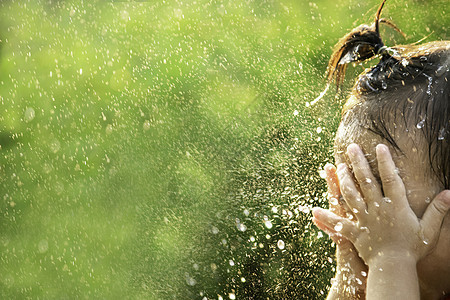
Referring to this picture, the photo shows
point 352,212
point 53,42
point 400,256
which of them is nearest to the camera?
point 400,256

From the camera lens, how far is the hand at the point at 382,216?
5.09 feet

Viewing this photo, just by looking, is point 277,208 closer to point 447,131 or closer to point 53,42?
point 447,131

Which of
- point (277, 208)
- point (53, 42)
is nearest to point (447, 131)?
point (277, 208)

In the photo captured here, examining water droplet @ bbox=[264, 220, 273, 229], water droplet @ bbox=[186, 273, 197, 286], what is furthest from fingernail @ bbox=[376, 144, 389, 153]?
water droplet @ bbox=[186, 273, 197, 286]

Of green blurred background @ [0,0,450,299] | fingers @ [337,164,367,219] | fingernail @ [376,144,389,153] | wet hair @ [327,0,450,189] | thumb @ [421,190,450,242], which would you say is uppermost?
green blurred background @ [0,0,450,299]

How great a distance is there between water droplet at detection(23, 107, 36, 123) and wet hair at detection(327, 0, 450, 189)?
4.28 metres

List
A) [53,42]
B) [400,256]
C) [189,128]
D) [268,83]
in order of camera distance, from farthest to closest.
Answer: [53,42] < [189,128] < [268,83] < [400,256]

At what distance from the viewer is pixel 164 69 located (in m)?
4.46

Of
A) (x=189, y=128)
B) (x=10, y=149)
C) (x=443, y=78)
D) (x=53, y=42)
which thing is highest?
(x=53, y=42)

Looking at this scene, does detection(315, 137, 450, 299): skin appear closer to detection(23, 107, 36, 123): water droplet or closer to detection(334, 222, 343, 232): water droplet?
detection(334, 222, 343, 232): water droplet

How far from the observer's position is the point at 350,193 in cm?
168

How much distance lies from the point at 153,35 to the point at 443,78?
10.8 feet

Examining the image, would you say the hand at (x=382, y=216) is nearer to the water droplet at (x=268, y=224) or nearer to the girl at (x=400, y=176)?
the girl at (x=400, y=176)

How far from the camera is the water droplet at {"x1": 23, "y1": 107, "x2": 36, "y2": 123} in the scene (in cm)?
547
